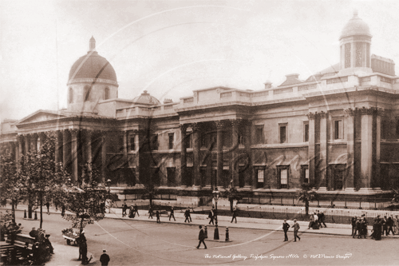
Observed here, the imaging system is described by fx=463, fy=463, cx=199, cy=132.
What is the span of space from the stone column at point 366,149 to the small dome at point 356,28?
8.11m

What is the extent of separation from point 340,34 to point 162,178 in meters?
29.0

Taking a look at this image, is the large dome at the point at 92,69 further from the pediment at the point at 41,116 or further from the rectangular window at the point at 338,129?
the rectangular window at the point at 338,129

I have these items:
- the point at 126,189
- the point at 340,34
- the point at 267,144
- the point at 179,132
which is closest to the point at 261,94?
the point at 267,144

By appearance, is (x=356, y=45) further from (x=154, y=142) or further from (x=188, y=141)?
(x=154, y=142)

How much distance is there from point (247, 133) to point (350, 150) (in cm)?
1231

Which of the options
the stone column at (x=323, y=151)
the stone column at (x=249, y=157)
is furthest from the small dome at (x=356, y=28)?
the stone column at (x=249, y=157)

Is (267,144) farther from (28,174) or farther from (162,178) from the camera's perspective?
(28,174)

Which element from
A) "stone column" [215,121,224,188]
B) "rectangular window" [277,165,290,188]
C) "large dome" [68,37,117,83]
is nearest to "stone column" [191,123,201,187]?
"stone column" [215,121,224,188]

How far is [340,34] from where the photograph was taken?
4428 centimetres

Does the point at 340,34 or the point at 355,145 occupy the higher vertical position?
the point at 340,34

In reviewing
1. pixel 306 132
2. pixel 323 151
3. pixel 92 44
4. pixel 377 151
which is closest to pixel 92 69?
pixel 92 44

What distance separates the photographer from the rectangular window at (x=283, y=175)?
47.1 m

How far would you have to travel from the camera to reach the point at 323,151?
42750mm

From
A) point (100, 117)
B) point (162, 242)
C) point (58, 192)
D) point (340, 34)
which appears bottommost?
point (162, 242)
